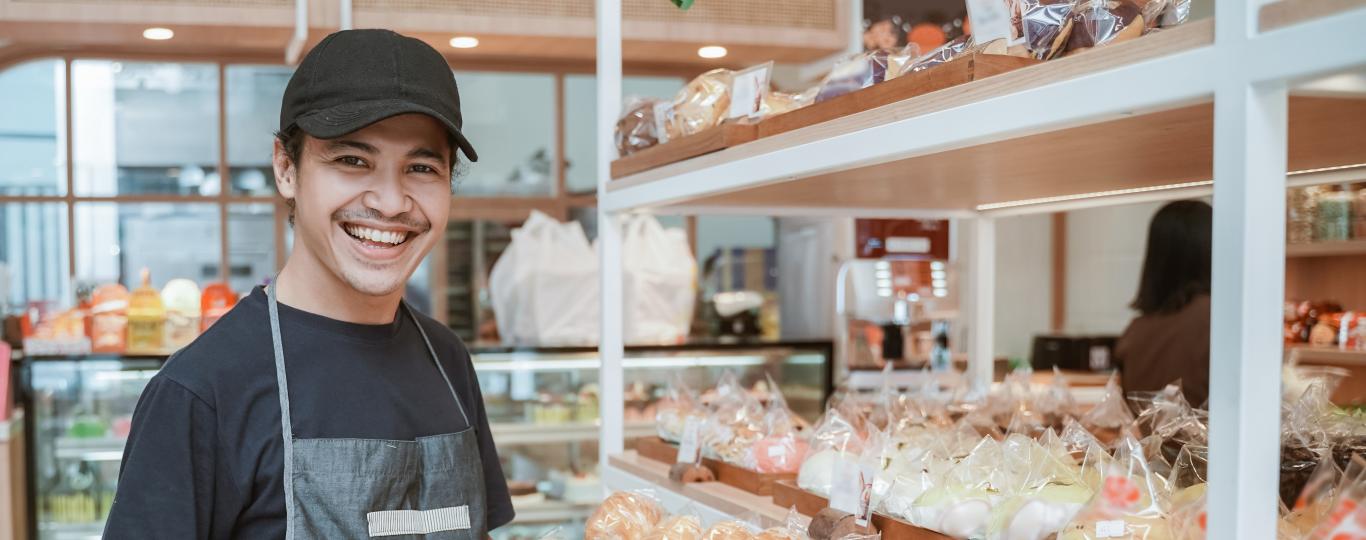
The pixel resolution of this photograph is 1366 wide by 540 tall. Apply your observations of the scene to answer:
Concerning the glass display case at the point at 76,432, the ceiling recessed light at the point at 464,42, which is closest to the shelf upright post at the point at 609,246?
the glass display case at the point at 76,432

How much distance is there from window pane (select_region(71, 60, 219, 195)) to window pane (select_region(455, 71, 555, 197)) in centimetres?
146

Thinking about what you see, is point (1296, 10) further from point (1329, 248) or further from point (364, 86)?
point (1329, 248)

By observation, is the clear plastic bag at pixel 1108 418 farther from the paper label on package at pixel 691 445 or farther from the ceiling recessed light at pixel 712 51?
the ceiling recessed light at pixel 712 51

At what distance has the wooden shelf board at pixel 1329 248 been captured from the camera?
4.61 m

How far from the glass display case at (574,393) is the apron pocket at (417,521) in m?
2.51

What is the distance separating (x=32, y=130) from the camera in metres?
6.24

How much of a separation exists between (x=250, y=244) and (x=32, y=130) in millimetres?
1359

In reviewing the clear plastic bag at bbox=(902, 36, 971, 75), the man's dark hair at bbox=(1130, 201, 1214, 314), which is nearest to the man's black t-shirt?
the clear plastic bag at bbox=(902, 36, 971, 75)

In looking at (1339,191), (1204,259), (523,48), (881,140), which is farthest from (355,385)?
(1339,191)

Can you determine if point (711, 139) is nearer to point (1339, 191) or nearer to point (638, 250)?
point (638, 250)

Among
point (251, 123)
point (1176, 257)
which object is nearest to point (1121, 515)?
point (1176, 257)

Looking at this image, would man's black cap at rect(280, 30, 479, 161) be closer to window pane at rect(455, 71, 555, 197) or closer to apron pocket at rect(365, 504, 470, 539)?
apron pocket at rect(365, 504, 470, 539)

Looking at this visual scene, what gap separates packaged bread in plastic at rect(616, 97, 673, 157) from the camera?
6.07 ft

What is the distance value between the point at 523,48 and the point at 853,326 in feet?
6.53
